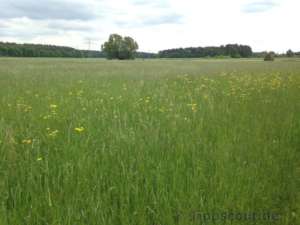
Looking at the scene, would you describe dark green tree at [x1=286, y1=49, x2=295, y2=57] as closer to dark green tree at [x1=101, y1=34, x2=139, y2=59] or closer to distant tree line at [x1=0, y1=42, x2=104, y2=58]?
dark green tree at [x1=101, y1=34, x2=139, y2=59]

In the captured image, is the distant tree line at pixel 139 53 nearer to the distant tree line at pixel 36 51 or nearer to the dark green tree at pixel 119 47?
the distant tree line at pixel 36 51

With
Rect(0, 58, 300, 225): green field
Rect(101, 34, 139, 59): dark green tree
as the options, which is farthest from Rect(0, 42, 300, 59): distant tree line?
Rect(0, 58, 300, 225): green field

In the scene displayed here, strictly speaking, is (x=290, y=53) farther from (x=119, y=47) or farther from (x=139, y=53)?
(x=119, y=47)

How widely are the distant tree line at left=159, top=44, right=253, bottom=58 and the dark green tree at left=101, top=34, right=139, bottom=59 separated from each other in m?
17.9

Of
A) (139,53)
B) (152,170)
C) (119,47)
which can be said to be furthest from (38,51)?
(152,170)

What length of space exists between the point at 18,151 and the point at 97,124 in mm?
1092

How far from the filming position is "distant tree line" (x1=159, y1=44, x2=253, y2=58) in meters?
103

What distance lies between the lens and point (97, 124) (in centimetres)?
382

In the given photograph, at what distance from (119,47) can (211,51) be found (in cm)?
3347

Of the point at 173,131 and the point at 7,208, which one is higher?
the point at 173,131

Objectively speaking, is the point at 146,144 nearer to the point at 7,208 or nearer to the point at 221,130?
the point at 221,130

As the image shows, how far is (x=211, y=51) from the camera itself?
105 m

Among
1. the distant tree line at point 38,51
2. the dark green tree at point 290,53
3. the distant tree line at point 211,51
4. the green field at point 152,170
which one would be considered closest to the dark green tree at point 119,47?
the distant tree line at point 38,51

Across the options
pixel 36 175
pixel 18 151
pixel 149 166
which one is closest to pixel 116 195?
pixel 149 166
